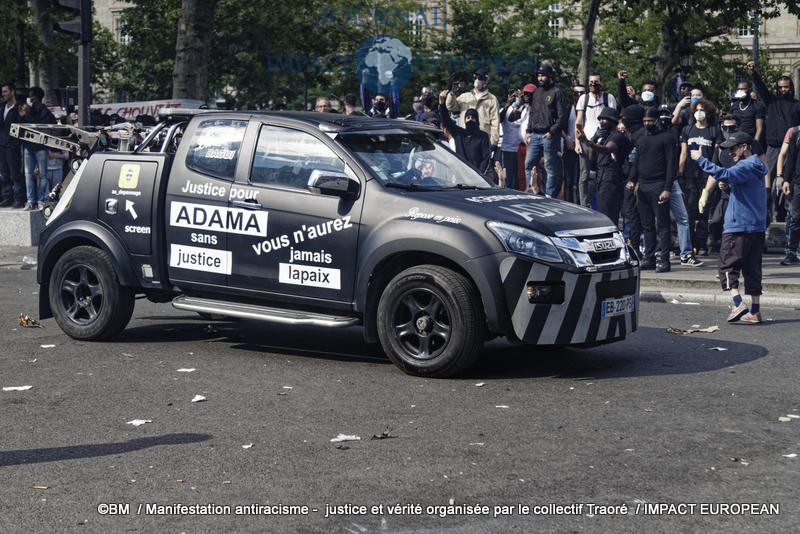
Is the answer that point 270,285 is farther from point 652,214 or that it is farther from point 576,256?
point 652,214

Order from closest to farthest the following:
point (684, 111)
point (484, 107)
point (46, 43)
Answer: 1. point (684, 111)
2. point (484, 107)
3. point (46, 43)

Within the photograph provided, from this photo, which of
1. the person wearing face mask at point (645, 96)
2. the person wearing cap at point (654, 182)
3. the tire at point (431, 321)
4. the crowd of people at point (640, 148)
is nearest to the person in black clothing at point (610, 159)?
the crowd of people at point (640, 148)

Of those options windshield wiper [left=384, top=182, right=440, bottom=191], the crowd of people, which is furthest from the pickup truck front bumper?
the crowd of people

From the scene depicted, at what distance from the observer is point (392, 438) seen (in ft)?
20.5

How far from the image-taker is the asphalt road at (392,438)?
498 cm

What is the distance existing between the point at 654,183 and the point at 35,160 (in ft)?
33.4

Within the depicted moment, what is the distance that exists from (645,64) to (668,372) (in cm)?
3865

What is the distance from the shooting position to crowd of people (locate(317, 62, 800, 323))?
→ 46.3 ft

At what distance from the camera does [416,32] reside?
59438 millimetres

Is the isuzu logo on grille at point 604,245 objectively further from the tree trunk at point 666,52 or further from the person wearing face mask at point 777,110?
the tree trunk at point 666,52

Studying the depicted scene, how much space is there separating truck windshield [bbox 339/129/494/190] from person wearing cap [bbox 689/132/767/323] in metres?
2.69

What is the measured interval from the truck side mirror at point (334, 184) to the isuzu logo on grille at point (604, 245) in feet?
5.64

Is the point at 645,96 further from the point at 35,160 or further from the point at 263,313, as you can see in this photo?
the point at 35,160

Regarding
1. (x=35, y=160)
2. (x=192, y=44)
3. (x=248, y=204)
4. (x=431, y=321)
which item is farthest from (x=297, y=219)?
(x=192, y=44)
